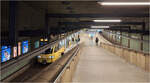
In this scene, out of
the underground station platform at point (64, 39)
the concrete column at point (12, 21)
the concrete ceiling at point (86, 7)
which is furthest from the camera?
the concrete ceiling at point (86, 7)

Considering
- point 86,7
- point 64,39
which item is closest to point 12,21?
point 86,7

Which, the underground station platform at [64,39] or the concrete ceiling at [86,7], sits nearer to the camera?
the underground station platform at [64,39]

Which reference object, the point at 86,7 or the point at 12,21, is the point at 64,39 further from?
the point at 12,21

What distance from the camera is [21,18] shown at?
24.1 feet

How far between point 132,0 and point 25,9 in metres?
5.40

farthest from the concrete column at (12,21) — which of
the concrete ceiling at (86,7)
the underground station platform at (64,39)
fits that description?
the concrete ceiling at (86,7)

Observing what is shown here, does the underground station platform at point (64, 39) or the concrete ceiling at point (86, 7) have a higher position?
the concrete ceiling at point (86, 7)

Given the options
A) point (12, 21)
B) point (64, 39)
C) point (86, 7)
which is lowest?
point (64, 39)

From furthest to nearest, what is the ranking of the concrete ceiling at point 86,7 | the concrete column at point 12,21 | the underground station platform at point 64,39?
the concrete ceiling at point 86,7 < the concrete column at point 12,21 < the underground station platform at point 64,39

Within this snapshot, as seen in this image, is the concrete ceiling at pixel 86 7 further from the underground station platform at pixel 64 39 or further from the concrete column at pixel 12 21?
the concrete column at pixel 12 21

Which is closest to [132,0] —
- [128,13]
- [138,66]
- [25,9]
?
[128,13]

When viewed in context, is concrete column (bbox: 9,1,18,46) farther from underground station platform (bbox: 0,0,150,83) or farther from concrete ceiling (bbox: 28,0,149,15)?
concrete ceiling (bbox: 28,0,149,15)

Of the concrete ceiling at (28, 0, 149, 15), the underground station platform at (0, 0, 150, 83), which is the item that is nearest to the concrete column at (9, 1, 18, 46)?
the underground station platform at (0, 0, 150, 83)

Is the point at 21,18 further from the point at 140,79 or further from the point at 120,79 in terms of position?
the point at 140,79
